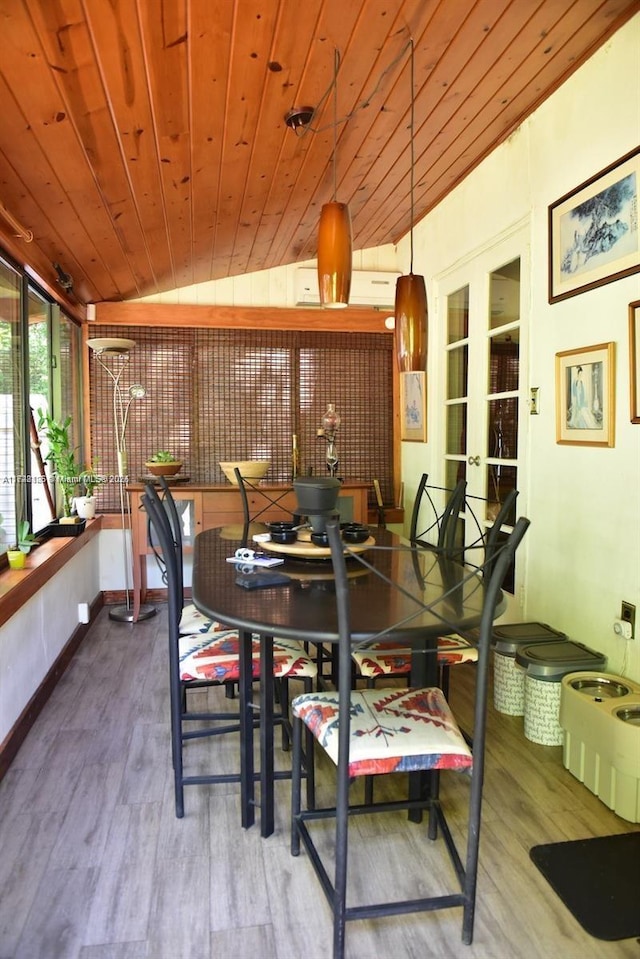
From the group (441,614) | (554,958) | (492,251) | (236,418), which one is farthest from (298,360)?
(554,958)

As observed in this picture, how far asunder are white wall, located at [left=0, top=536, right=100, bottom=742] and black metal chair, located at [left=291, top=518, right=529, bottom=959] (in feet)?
4.30

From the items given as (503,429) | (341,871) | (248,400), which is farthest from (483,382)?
(341,871)

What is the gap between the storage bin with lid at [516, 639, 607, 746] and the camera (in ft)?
8.00

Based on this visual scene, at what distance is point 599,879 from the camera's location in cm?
172

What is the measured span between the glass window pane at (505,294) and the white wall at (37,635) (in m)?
2.71

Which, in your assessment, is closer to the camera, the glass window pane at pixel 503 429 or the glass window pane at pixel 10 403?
the glass window pane at pixel 10 403

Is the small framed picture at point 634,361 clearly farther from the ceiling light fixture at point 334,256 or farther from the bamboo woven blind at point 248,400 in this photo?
the bamboo woven blind at point 248,400

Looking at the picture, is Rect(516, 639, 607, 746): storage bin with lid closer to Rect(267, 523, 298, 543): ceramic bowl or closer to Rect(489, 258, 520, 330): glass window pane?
Rect(267, 523, 298, 543): ceramic bowl

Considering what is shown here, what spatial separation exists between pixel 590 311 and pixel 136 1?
1.92 metres

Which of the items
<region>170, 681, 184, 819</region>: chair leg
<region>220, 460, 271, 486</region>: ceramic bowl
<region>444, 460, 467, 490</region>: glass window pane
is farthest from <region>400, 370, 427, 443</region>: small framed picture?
<region>170, 681, 184, 819</region>: chair leg

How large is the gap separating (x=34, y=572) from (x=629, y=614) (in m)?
2.40

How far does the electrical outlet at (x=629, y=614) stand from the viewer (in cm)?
232

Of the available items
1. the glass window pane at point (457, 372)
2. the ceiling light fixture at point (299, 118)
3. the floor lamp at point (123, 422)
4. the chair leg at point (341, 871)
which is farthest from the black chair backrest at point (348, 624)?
the floor lamp at point (123, 422)

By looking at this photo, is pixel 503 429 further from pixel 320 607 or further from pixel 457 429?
pixel 320 607
